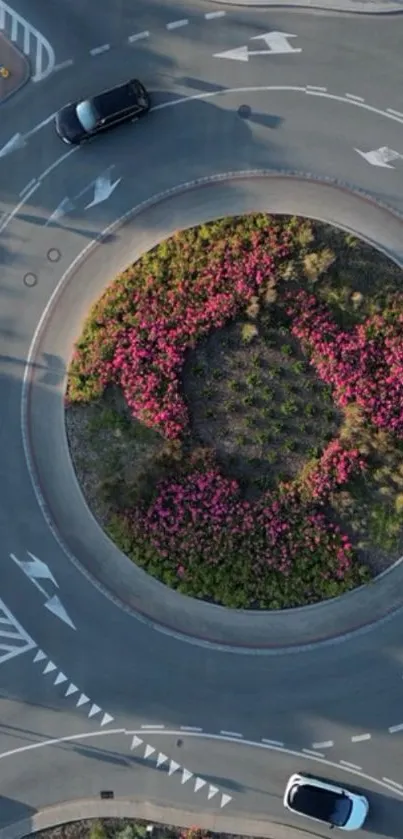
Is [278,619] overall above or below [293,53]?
below

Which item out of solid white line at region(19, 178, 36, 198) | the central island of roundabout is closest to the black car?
solid white line at region(19, 178, 36, 198)

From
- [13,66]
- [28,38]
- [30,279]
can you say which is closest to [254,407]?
[30,279]

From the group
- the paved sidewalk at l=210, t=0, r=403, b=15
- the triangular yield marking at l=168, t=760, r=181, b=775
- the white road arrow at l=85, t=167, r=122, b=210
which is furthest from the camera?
the triangular yield marking at l=168, t=760, r=181, b=775

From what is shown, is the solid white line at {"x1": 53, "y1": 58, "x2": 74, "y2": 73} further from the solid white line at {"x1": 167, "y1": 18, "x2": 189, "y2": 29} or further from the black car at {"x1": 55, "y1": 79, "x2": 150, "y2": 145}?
the solid white line at {"x1": 167, "y1": 18, "x2": 189, "y2": 29}

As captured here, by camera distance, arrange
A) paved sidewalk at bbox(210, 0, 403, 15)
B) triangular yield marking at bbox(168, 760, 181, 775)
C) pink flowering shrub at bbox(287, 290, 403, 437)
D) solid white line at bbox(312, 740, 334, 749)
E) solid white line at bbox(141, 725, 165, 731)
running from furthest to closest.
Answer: triangular yield marking at bbox(168, 760, 181, 775)
solid white line at bbox(141, 725, 165, 731)
solid white line at bbox(312, 740, 334, 749)
paved sidewalk at bbox(210, 0, 403, 15)
pink flowering shrub at bbox(287, 290, 403, 437)

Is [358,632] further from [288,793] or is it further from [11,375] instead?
[11,375]

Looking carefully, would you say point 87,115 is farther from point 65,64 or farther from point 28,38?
point 28,38

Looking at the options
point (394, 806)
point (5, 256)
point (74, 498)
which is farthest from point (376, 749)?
point (5, 256)
